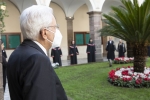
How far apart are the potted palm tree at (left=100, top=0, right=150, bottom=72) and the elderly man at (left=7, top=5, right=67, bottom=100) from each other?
6.21 m

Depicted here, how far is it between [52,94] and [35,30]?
443 millimetres

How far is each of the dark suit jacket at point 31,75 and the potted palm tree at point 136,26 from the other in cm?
638

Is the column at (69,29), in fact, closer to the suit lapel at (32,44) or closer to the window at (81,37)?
the window at (81,37)

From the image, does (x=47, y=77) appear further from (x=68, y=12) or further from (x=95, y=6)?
(x=68, y=12)

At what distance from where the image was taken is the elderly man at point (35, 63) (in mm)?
1330

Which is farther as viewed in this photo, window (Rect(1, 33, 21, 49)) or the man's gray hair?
window (Rect(1, 33, 21, 49))

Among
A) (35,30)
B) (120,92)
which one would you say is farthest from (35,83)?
(120,92)

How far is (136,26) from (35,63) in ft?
21.8

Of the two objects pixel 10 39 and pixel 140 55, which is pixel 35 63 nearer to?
pixel 140 55

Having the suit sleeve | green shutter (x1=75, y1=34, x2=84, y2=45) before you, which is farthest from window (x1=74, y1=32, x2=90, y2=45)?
the suit sleeve

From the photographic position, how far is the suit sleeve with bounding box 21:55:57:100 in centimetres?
132

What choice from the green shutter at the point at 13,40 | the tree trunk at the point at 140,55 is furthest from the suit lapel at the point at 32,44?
the green shutter at the point at 13,40

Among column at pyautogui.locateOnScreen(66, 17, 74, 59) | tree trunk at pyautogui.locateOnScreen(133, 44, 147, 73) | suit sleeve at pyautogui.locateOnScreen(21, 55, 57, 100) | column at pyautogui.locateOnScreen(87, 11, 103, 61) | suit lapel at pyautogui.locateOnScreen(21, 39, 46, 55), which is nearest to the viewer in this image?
suit sleeve at pyautogui.locateOnScreen(21, 55, 57, 100)

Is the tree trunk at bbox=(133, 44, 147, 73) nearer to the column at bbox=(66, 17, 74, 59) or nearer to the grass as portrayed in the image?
the grass
